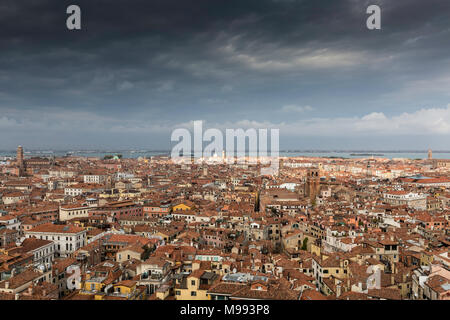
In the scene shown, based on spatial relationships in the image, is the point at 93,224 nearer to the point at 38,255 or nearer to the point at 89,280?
the point at 38,255

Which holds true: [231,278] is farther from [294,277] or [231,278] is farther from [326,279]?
[326,279]

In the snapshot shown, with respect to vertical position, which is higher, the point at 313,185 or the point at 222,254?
the point at 313,185

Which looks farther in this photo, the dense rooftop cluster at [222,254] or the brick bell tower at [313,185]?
the brick bell tower at [313,185]

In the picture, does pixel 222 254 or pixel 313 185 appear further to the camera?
pixel 313 185

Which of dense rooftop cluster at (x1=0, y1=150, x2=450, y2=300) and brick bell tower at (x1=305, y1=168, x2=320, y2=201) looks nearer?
dense rooftop cluster at (x1=0, y1=150, x2=450, y2=300)

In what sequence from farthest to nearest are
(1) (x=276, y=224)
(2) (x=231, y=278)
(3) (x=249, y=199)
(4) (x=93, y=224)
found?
1. (3) (x=249, y=199)
2. (4) (x=93, y=224)
3. (1) (x=276, y=224)
4. (2) (x=231, y=278)

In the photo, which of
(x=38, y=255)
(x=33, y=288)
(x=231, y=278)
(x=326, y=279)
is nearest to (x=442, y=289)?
(x=326, y=279)

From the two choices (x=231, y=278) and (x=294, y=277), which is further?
(x=294, y=277)
